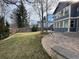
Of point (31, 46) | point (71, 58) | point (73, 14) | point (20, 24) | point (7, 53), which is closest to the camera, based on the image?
point (71, 58)

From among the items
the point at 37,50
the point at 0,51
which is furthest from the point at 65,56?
the point at 0,51

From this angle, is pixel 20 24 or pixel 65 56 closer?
pixel 65 56

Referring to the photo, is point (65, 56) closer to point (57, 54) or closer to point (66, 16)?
point (57, 54)

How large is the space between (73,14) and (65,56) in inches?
768

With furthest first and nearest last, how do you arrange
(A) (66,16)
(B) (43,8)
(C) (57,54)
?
(A) (66,16)
(B) (43,8)
(C) (57,54)

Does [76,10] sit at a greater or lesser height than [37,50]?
greater

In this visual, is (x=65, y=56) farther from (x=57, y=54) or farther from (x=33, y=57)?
(x=33, y=57)

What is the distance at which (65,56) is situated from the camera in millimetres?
8641

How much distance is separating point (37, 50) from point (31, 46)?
151 cm

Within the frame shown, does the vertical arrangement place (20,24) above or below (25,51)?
above

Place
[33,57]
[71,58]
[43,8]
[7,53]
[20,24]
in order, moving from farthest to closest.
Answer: [20,24]
[43,8]
[7,53]
[33,57]
[71,58]

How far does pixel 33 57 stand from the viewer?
454 inches

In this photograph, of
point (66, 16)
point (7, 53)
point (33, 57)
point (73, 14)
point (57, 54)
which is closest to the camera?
point (57, 54)

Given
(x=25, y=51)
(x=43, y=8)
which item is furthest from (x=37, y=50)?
(x=43, y=8)
